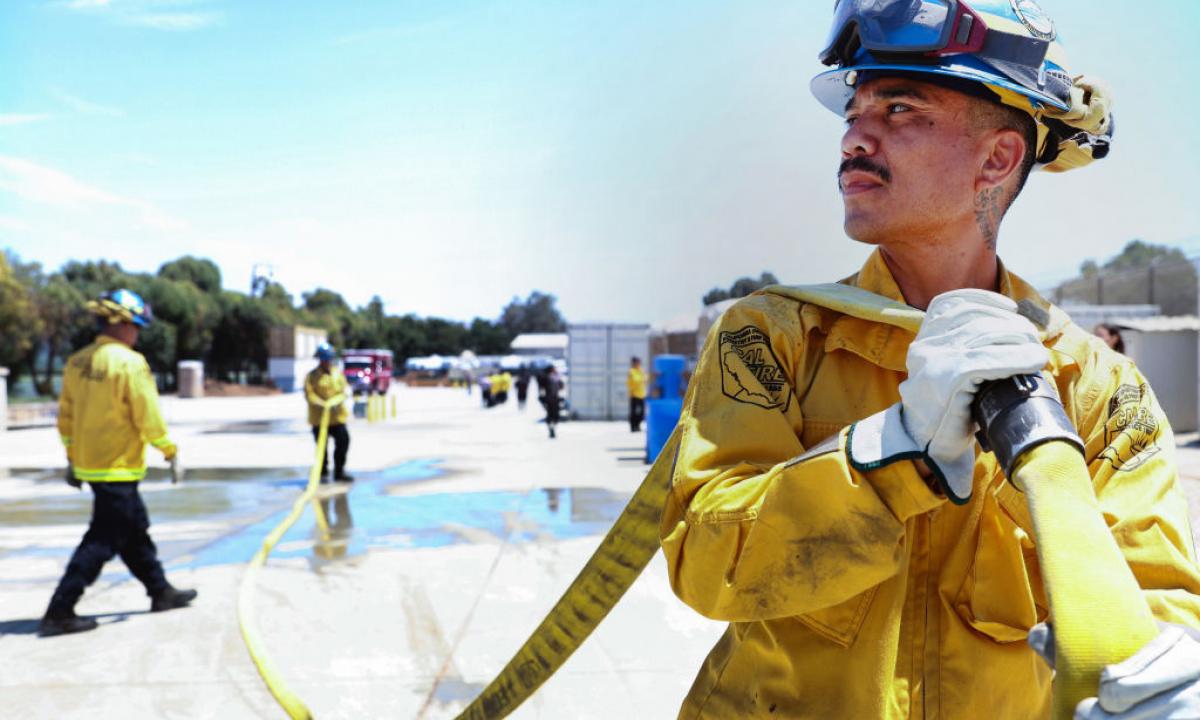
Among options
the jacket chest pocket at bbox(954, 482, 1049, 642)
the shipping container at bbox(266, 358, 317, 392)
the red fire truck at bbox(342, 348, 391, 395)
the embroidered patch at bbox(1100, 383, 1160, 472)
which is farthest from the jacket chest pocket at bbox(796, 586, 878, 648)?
the shipping container at bbox(266, 358, 317, 392)

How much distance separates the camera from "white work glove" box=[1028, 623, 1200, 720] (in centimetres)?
77

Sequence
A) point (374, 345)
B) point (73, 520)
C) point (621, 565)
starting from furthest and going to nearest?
1. point (374, 345)
2. point (73, 520)
3. point (621, 565)

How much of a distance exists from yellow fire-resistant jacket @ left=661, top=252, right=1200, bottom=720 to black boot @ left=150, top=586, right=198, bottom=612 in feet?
16.7

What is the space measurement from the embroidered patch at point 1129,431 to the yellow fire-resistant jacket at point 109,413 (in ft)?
17.8

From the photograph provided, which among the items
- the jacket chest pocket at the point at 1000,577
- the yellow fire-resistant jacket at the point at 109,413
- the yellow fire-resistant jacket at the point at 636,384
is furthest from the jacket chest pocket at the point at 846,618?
the yellow fire-resistant jacket at the point at 636,384

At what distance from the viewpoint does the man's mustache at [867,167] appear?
145 cm

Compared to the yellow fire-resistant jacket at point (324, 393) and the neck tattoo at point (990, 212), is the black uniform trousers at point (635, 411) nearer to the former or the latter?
the yellow fire-resistant jacket at point (324, 393)

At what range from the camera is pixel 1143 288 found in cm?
2714

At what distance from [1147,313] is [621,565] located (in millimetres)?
21831

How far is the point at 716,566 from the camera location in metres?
1.21

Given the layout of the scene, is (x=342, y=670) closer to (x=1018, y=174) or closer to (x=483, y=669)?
(x=483, y=669)

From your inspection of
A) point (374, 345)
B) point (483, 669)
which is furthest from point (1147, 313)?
point (374, 345)

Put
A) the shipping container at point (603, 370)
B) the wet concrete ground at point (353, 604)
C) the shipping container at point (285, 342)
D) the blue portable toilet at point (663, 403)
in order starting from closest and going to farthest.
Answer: the wet concrete ground at point (353, 604) < the blue portable toilet at point (663, 403) < the shipping container at point (603, 370) < the shipping container at point (285, 342)

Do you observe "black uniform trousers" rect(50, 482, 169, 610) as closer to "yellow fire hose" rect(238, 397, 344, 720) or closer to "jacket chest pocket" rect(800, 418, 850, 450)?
"yellow fire hose" rect(238, 397, 344, 720)
